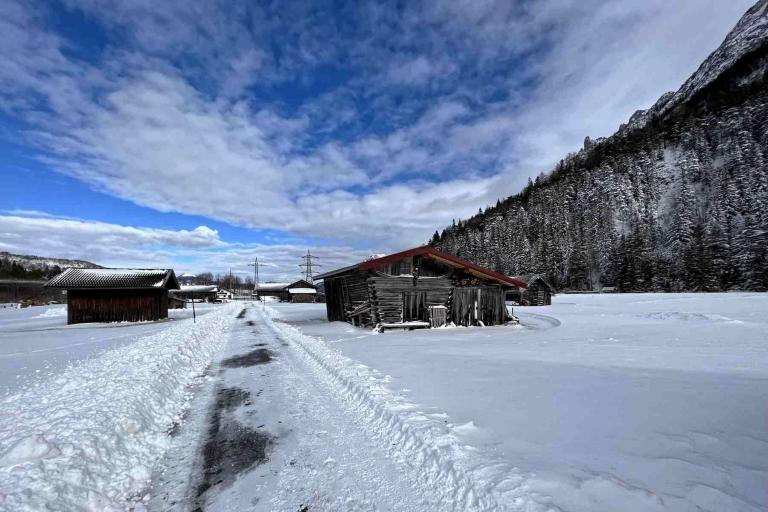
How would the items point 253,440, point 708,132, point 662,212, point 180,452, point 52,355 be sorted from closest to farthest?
point 180,452 < point 253,440 < point 52,355 < point 662,212 < point 708,132

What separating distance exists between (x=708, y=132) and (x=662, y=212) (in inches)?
1104

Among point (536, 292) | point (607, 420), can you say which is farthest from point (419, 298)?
point (536, 292)

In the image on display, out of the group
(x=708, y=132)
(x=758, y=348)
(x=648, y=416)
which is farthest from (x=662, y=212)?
(x=648, y=416)

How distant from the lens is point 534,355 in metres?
11.1

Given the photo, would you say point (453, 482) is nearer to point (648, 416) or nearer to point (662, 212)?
point (648, 416)

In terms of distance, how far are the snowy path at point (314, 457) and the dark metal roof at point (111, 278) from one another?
27381 millimetres

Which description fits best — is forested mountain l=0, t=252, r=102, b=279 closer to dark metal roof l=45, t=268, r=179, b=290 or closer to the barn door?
dark metal roof l=45, t=268, r=179, b=290

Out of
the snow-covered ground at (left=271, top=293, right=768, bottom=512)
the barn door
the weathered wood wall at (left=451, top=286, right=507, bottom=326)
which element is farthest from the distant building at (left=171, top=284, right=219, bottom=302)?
the snow-covered ground at (left=271, top=293, right=768, bottom=512)

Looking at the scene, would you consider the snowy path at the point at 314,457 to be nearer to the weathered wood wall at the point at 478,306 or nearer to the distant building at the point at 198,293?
the weathered wood wall at the point at 478,306

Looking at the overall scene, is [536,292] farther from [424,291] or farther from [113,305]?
[113,305]

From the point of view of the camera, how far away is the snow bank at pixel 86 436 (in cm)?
349

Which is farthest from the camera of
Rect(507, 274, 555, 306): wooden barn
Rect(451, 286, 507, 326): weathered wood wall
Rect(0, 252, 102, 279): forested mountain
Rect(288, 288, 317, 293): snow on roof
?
Rect(0, 252, 102, 279): forested mountain

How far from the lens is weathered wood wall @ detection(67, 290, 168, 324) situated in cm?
2859

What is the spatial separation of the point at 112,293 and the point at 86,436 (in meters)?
31.3
